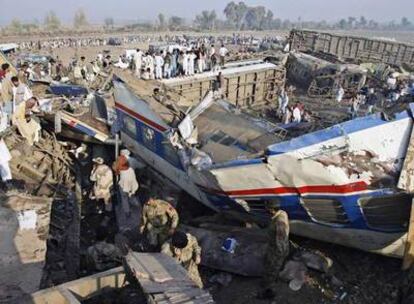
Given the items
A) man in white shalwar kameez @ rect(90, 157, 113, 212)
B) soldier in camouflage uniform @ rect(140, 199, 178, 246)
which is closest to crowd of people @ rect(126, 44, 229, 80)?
man in white shalwar kameez @ rect(90, 157, 113, 212)

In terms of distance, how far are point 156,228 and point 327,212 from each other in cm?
262

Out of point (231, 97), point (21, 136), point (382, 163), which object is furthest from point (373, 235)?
point (231, 97)

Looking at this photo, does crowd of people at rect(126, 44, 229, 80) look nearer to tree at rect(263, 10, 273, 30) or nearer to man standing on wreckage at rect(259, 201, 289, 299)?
man standing on wreckage at rect(259, 201, 289, 299)

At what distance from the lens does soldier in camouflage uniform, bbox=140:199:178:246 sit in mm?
6836

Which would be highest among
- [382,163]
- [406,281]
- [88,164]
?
[382,163]

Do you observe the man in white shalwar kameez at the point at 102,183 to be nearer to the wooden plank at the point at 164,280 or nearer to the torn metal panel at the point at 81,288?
the torn metal panel at the point at 81,288

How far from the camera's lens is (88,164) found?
39.2 ft

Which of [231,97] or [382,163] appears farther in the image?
[231,97]

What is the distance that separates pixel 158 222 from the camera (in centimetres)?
687

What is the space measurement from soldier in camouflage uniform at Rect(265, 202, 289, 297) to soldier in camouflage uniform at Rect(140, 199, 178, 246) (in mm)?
1483

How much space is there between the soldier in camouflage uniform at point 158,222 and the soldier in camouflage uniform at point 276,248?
148 cm

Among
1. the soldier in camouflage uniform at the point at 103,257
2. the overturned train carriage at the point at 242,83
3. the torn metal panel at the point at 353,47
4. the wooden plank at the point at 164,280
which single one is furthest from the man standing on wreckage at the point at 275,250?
the torn metal panel at the point at 353,47

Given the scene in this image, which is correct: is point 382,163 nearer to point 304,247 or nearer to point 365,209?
point 365,209

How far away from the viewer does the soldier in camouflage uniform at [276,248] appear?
6.36m
